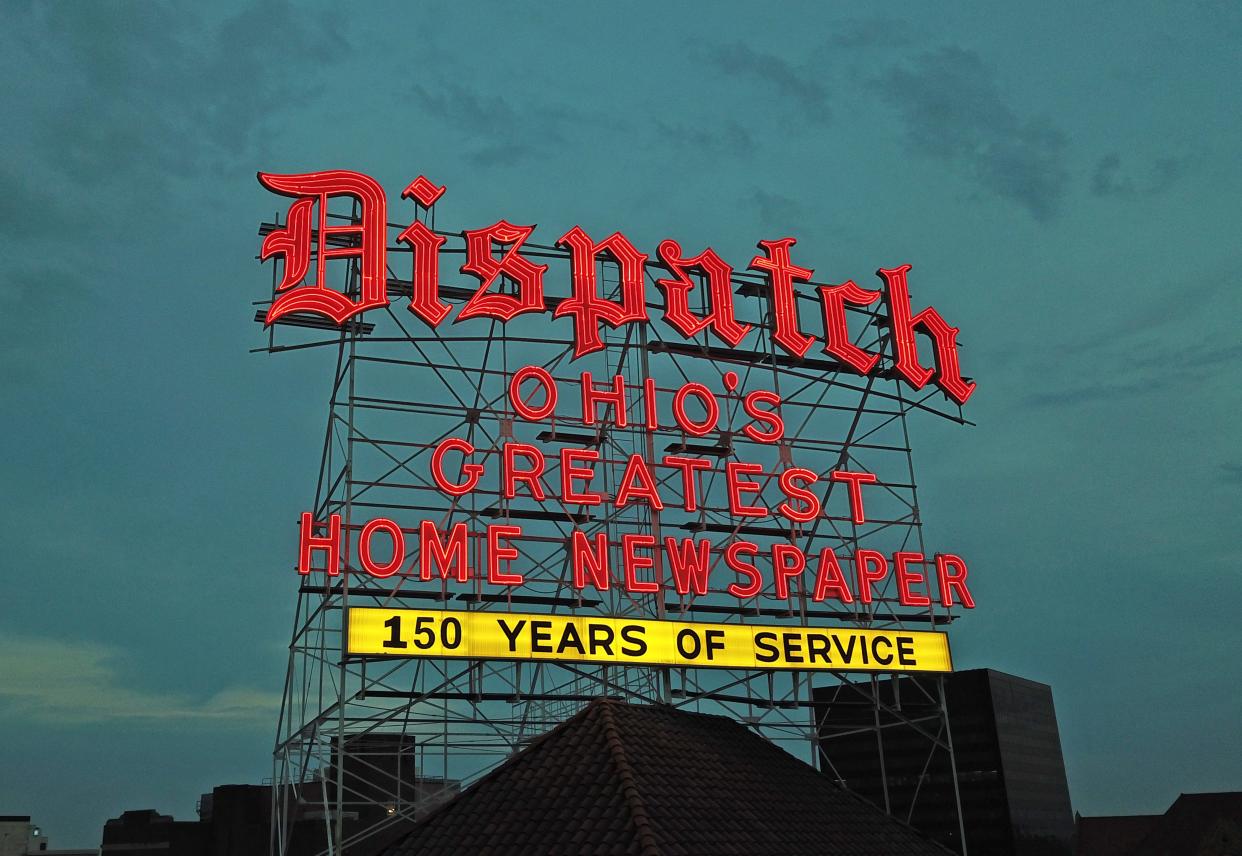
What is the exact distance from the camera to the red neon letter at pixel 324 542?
2339 cm

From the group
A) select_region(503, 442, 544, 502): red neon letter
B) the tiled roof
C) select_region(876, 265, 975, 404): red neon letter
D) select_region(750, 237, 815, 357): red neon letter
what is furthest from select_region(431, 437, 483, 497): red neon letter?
select_region(876, 265, 975, 404): red neon letter

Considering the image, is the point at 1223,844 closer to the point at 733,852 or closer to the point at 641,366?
the point at 641,366

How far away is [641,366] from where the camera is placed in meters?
28.8

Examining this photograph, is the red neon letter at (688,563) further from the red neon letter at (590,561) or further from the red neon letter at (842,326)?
the red neon letter at (842,326)

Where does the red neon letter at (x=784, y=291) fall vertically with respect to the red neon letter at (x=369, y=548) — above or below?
above

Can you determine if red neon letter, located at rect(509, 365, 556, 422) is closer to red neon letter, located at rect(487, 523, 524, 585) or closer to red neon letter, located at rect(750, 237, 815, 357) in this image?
red neon letter, located at rect(487, 523, 524, 585)

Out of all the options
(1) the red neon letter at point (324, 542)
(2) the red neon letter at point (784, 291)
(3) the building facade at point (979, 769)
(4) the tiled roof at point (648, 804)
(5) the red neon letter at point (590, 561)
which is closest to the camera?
(4) the tiled roof at point (648, 804)

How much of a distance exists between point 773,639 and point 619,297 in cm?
910

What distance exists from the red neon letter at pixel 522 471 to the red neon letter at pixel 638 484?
5.90 feet

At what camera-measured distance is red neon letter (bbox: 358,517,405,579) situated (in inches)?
920

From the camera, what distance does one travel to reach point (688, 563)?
2592 centimetres

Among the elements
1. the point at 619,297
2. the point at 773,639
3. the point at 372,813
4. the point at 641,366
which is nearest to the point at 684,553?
the point at 773,639

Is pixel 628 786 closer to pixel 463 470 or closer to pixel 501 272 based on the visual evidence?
pixel 463 470

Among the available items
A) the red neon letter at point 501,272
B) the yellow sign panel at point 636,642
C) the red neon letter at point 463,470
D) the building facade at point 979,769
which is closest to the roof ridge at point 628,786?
the yellow sign panel at point 636,642
